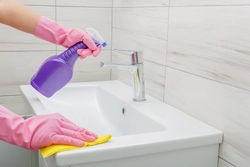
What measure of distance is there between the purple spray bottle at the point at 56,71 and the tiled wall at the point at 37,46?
1.98 ft

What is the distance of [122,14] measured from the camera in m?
1.68

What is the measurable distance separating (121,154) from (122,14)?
0.98 metres

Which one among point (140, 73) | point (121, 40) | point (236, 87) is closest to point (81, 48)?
point (140, 73)

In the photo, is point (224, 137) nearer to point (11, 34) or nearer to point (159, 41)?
point (159, 41)

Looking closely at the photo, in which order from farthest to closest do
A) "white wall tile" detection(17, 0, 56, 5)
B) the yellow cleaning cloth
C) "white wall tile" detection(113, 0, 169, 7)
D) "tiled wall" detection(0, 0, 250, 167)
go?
"white wall tile" detection(17, 0, 56, 5) → "white wall tile" detection(113, 0, 169, 7) → "tiled wall" detection(0, 0, 250, 167) → the yellow cleaning cloth

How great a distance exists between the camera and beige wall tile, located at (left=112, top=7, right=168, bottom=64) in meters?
1.31

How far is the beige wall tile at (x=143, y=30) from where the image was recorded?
1.31m

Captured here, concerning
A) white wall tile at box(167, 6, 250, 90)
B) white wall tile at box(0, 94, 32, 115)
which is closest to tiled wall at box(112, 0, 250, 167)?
white wall tile at box(167, 6, 250, 90)

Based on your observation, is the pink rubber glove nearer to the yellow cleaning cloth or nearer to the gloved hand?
the yellow cleaning cloth

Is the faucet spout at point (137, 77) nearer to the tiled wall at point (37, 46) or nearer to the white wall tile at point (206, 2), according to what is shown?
the white wall tile at point (206, 2)

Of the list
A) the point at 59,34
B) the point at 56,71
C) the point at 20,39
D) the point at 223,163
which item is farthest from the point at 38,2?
the point at 223,163

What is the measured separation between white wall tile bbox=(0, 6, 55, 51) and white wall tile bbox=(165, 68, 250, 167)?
83 centimetres

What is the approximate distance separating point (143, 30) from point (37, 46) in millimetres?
594

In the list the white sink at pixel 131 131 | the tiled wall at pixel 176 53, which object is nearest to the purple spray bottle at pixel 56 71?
the white sink at pixel 131 131
